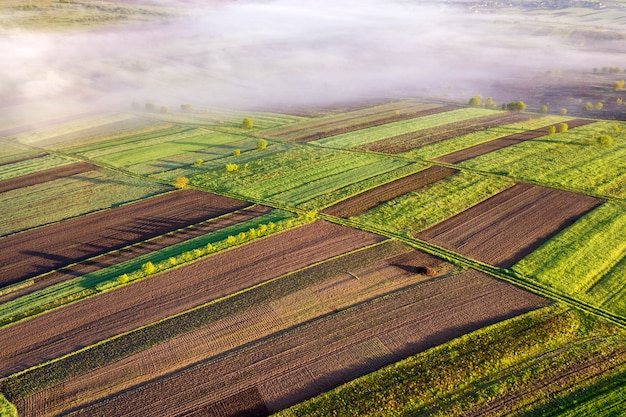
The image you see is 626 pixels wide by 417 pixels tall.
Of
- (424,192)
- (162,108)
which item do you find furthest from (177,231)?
(162,108)

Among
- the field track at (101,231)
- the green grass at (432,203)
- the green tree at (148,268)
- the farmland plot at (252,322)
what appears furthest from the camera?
the green grass at (432,203)

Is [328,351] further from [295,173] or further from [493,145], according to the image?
[493,145]

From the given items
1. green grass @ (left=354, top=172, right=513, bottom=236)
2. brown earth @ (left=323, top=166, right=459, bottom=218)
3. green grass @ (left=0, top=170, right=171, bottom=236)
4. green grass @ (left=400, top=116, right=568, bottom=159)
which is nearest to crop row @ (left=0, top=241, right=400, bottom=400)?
green grass @ (left=354, top=172, right=513, bottom=236)

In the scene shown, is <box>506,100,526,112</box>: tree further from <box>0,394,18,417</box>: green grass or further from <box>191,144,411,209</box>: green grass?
<box>0,394,18,417</box>: green grass

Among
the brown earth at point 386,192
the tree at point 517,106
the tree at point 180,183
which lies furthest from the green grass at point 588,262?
the tree at point 517,106

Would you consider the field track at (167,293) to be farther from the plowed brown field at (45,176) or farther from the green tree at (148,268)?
the plowed brown field at (45,176)

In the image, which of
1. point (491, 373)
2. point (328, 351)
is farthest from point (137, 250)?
point (491, 373)
